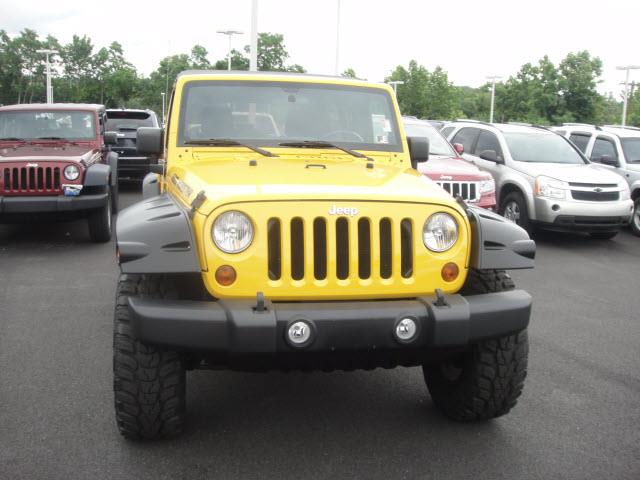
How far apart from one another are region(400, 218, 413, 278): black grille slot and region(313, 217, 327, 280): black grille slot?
0.36 metres

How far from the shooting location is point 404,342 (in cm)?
320

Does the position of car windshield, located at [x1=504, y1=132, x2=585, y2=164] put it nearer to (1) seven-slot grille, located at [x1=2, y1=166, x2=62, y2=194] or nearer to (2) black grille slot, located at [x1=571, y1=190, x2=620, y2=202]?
(2) black grille slot, located at [x1=571, y1=190, x2=620, y2=202]

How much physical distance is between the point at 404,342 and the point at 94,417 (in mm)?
1845

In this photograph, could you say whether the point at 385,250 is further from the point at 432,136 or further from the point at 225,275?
the point at 432,136

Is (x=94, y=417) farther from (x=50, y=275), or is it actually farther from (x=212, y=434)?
(x=50, y=275)

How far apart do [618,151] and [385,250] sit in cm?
1050

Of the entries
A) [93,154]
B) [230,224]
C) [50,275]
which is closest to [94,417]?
[230,224]

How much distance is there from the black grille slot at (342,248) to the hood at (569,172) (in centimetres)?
793

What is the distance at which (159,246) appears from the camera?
3.25 m

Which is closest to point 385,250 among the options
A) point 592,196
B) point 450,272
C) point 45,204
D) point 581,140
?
point 450,272

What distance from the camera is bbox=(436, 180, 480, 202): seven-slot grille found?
9.45 m

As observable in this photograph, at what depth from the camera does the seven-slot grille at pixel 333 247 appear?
10.7ft

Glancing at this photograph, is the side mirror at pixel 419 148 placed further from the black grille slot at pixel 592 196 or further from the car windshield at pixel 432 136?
the black grille slot at pixel 592 196

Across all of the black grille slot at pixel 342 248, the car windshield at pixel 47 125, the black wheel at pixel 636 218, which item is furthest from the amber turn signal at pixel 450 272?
the black wheel at pixel 636 218
